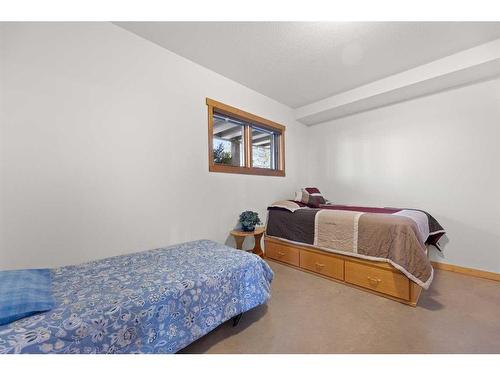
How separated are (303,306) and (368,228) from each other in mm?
1015

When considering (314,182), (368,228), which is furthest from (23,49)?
(314,182)

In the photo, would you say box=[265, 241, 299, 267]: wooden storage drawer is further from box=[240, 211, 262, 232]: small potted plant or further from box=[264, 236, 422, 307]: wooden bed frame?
box=[240, 211, 262, 232]: small potted plant

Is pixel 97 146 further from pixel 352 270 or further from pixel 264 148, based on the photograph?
pixel 352 270

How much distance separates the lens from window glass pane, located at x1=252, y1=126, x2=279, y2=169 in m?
3.29

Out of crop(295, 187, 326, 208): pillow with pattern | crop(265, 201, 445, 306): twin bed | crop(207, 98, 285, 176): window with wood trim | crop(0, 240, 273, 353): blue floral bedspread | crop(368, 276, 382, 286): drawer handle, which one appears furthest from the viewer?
crop(295, 187, 326, 208): pillow with pattern

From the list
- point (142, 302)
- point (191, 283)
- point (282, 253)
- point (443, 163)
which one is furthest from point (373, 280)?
point (142, 302)

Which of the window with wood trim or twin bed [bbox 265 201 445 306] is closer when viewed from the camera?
twin bed [bbox 265 201 445 306]

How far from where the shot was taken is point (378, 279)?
79.9 inches

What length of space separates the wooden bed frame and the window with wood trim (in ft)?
3.98

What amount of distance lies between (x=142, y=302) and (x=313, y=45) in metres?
2.62

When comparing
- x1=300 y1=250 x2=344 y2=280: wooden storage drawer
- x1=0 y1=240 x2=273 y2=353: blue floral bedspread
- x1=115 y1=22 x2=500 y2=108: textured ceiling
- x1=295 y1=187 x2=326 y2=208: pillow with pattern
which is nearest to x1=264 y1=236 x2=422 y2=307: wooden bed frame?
x1=300 y1=250 x2=344 y2=280: wooden storage drawer

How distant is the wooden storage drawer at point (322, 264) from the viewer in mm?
2328

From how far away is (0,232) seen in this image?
137 cm

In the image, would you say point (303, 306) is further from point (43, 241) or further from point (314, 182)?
point (314, 182)
